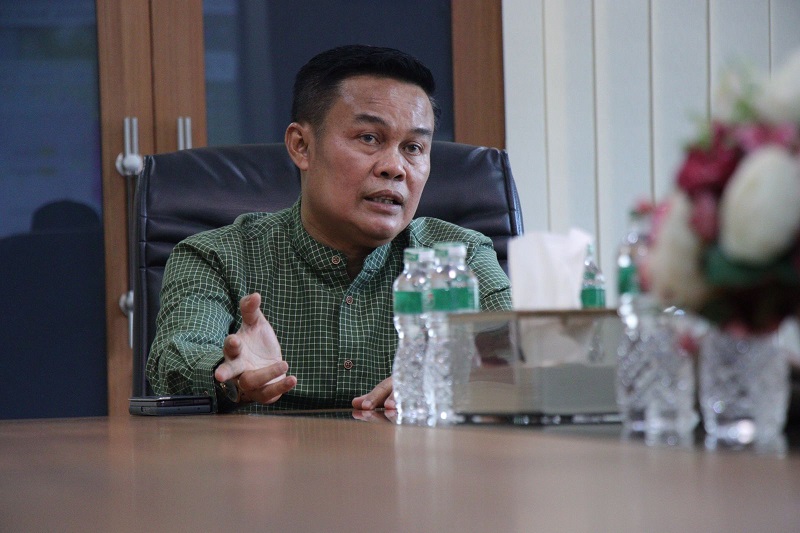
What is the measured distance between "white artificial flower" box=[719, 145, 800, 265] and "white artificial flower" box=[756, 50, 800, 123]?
0.03 m

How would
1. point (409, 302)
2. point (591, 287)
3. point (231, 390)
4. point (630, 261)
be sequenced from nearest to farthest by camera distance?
point (630, 261)
point (591, 287)
point (409, 302)
point (231, 390)

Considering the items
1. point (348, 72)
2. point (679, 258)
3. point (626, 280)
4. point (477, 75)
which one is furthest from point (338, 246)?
point (679, 258)

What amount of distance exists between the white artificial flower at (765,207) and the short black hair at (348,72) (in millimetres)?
1768

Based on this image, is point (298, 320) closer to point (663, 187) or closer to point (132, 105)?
point (132, 105)

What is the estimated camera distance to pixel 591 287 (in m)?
1.00

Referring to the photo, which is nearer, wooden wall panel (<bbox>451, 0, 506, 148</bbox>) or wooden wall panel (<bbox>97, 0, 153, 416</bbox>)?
wooden wall panel (<bbox>97, 0, 153, 416</bbox>)

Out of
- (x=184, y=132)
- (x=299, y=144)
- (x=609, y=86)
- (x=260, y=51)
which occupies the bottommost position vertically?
(x=299, y=144)

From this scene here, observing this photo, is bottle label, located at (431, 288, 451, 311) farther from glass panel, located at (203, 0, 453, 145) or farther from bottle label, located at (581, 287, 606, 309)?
glass panel, located at (203, 0, 453, 145)

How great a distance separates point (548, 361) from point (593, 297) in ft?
0.41

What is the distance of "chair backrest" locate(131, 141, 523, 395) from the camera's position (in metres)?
2.17

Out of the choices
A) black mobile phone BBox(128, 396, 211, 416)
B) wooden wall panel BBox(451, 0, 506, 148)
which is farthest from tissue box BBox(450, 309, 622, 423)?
wooden wall panel BBox(451, 0, 506, 148)

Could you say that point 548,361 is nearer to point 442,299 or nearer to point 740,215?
point 442,299

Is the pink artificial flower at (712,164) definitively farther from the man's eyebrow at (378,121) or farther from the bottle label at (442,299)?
the man's eyebrow at (378,121)

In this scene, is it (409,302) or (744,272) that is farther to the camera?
(409,302)
